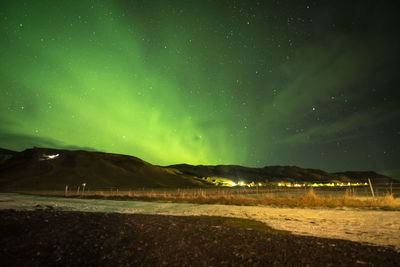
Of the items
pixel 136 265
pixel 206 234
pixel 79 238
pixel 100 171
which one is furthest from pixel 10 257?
pixel 100 171

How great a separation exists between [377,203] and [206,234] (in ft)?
61.2

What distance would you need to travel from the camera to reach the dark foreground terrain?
578cm

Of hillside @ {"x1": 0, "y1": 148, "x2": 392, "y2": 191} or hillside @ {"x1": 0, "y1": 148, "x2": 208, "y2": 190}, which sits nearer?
hillside @ {"x1": 0, "y1": 148, "x2": 392, "y2": 191}

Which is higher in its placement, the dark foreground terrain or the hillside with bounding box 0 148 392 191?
the hillside with bounding box 0 148 392 191

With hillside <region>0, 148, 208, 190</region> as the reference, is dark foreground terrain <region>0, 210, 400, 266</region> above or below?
below

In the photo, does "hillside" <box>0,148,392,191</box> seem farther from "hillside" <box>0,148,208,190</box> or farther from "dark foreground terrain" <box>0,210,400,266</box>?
"dark foreground terrain" <box>0,210,400,266</box>

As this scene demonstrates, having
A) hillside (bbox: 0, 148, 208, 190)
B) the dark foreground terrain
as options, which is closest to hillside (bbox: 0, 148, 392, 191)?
hillside (bbox: 0, 148, 208, 190)

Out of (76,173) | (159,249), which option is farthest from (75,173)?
(159,249)

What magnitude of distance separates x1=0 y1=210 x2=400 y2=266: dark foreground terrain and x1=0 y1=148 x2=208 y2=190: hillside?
80.7 meters

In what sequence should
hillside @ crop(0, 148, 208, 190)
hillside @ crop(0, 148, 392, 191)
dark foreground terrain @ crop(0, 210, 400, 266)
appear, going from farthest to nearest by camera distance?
1. hillside @ crop(0, 148, 208, 190)
2. hillside @ crop(0, 148, 392, 191)
3. dark foreground terrain @ crop(0, 210, 400, 266)

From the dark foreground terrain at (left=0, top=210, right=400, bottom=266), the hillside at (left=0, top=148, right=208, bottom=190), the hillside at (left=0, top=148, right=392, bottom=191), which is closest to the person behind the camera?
the dark foreground terrain at (left=0, top=210, right=400, bottom=266)

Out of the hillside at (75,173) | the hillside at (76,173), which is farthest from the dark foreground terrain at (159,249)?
the hillside at (76,173)

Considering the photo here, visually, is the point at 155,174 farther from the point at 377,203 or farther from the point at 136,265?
the point at 136,265

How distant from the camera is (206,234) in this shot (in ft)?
28.4
